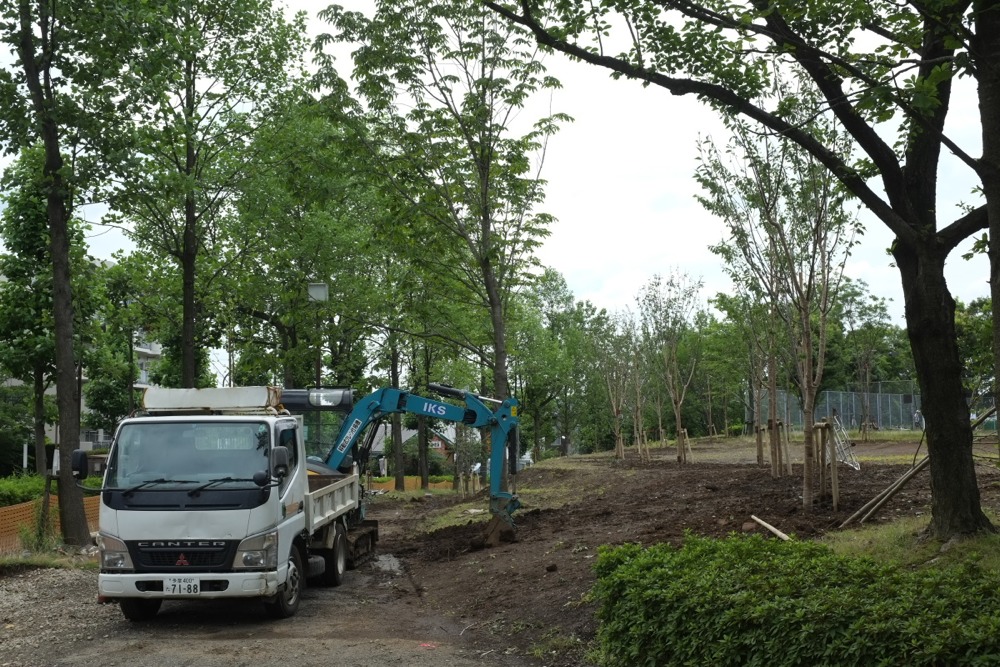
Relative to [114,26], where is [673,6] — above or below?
below

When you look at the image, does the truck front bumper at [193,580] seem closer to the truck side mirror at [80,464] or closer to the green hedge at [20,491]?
the truck side mirror at [80,464]

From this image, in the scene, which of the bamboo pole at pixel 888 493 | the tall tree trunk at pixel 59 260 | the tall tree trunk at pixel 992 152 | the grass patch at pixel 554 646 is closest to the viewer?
the tall tree trunk at pixel 992 152

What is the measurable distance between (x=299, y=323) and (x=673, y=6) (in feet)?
59.7

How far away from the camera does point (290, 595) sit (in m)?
12.0

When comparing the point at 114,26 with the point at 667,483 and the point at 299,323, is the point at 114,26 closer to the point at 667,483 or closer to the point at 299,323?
the point at 299,323

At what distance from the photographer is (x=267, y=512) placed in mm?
11430

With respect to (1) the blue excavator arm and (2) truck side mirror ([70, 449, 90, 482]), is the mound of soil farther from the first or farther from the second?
(2) truck side mirror ([70, 449, 90, 482])

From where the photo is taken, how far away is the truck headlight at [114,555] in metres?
11.2

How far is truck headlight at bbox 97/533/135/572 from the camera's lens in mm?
11219

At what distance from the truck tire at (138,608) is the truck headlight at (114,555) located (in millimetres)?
420

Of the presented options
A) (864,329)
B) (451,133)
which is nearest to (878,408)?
(864,329)

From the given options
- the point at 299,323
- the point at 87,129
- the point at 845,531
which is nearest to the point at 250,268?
the point at 299,323

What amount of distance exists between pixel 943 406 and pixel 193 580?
781 centimetres

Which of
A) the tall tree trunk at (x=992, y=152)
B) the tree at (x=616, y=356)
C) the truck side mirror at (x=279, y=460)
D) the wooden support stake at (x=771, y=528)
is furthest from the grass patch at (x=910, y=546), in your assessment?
the tree at (x=616, y=356)
